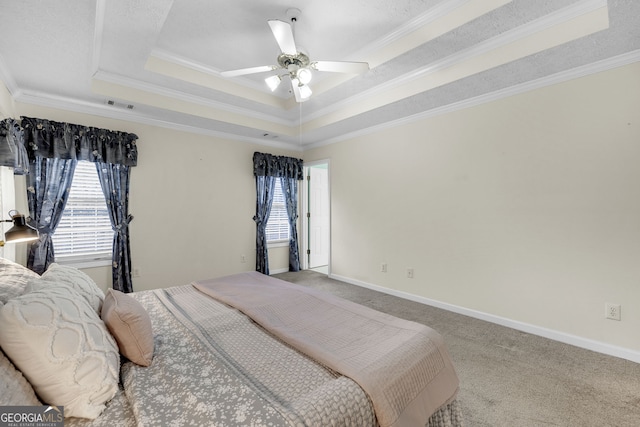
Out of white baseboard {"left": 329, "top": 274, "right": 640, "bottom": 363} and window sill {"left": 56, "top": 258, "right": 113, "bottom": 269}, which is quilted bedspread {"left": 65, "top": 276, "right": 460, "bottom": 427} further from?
window sill {"left": 56, "top": 258, "right": 113, "bottom": 269}

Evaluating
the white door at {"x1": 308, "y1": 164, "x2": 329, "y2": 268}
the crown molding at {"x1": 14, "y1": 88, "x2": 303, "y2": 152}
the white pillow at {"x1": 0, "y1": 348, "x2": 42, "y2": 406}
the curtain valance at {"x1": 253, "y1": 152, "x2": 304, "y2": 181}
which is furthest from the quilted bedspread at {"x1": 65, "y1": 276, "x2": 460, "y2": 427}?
the white door at {"x1": 308, "y1": 164, "x2": 329, "y2": 268}

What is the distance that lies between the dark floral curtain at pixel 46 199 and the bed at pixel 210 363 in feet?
6.20

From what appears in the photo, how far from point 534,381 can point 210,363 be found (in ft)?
7.51

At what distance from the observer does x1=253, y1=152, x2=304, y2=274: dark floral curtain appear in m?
4.88

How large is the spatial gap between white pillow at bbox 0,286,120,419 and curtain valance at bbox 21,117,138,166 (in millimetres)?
2879

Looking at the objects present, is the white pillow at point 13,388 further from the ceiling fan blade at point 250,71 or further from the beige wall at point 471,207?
the beige wall at point 471,207

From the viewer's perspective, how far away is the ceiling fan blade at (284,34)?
77.6 inches

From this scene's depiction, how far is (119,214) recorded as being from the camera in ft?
11.7

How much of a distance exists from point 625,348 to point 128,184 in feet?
17.5

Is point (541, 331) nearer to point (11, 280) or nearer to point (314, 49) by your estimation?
point (314, 49)

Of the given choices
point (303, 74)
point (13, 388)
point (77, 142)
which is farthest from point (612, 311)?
point (77, 142)

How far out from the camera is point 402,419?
1.19 m

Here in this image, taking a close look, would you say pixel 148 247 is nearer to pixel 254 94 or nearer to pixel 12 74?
pixel 12 74

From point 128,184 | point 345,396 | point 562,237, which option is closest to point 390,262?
point 562,237
